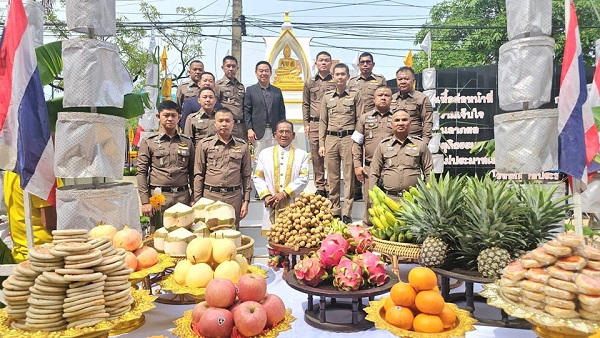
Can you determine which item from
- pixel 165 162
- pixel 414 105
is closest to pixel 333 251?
pixel 165 162

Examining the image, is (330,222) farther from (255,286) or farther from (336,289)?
(255,286)

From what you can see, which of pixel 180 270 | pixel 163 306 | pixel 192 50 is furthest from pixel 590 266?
pixel 192 50

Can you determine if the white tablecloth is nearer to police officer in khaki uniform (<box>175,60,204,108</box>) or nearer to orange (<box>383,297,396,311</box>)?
orange (<box>383,297,396,311</box>)

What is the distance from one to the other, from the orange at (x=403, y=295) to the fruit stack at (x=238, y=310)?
45cm

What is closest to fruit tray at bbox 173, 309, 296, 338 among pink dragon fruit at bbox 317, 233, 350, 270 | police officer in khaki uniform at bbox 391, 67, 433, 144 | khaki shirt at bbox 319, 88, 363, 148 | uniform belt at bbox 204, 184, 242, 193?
pink dragon fruit at bbox 317, 233, 350, 270

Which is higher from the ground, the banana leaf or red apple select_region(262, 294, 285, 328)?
the banana leaf

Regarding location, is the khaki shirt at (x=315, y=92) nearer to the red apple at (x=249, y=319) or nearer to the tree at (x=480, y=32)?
the red apple at (x=249, y=319)

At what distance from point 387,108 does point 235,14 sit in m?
12.7

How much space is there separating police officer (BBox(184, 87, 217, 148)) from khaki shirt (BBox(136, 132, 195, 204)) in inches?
30.2

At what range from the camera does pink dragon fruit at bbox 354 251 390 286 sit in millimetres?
1886

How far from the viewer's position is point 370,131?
5004 mm

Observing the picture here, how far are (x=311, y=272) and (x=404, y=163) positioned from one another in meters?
2.28

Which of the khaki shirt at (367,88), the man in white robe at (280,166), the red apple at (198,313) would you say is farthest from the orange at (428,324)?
the khaki shirt at (367,88)

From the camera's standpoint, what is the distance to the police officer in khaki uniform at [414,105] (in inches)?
→ 198
